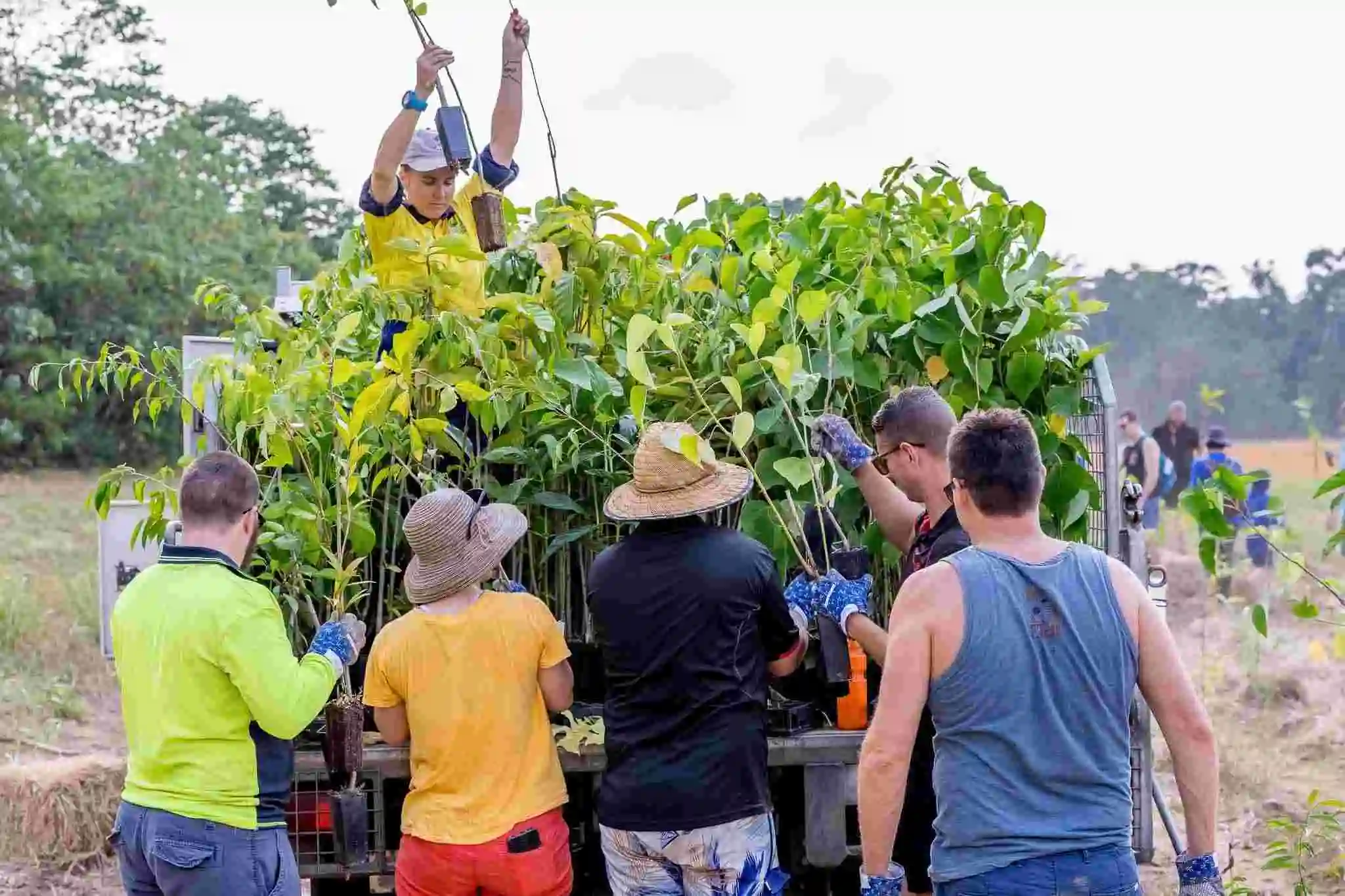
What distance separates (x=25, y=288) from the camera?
16312 millimetres

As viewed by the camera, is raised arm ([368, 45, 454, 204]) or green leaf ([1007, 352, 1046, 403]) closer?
green leaf ([1007, 352, 1046, 403])

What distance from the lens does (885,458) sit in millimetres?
3436

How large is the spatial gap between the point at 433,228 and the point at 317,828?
1900mm

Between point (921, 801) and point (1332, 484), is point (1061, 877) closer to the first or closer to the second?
point (921, 801)

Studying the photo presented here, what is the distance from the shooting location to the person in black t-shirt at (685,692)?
304 cm

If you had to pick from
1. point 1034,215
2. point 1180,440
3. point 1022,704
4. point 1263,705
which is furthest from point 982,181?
point 1180,440

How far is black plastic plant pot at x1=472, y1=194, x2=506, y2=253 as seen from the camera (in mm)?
3846

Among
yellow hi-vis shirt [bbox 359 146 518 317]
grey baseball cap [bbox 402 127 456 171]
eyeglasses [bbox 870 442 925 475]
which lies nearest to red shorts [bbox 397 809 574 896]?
eyeglasses [bbox 870 442 925 475]

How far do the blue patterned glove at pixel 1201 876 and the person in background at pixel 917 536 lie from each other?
602 mm

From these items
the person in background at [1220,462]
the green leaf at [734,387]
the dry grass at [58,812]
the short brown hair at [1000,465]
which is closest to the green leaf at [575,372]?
the green leaf at [734,387]

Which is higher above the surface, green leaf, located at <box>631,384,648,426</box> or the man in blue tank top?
green leaf, located at <box>631,384,648,426</box>

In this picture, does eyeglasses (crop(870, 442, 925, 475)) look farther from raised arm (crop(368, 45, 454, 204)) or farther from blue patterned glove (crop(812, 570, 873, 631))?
raised arm (crop(368, 45, 454, 204))

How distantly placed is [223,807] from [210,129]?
85.4ft

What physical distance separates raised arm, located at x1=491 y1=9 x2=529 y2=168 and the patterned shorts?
213 centimetres
